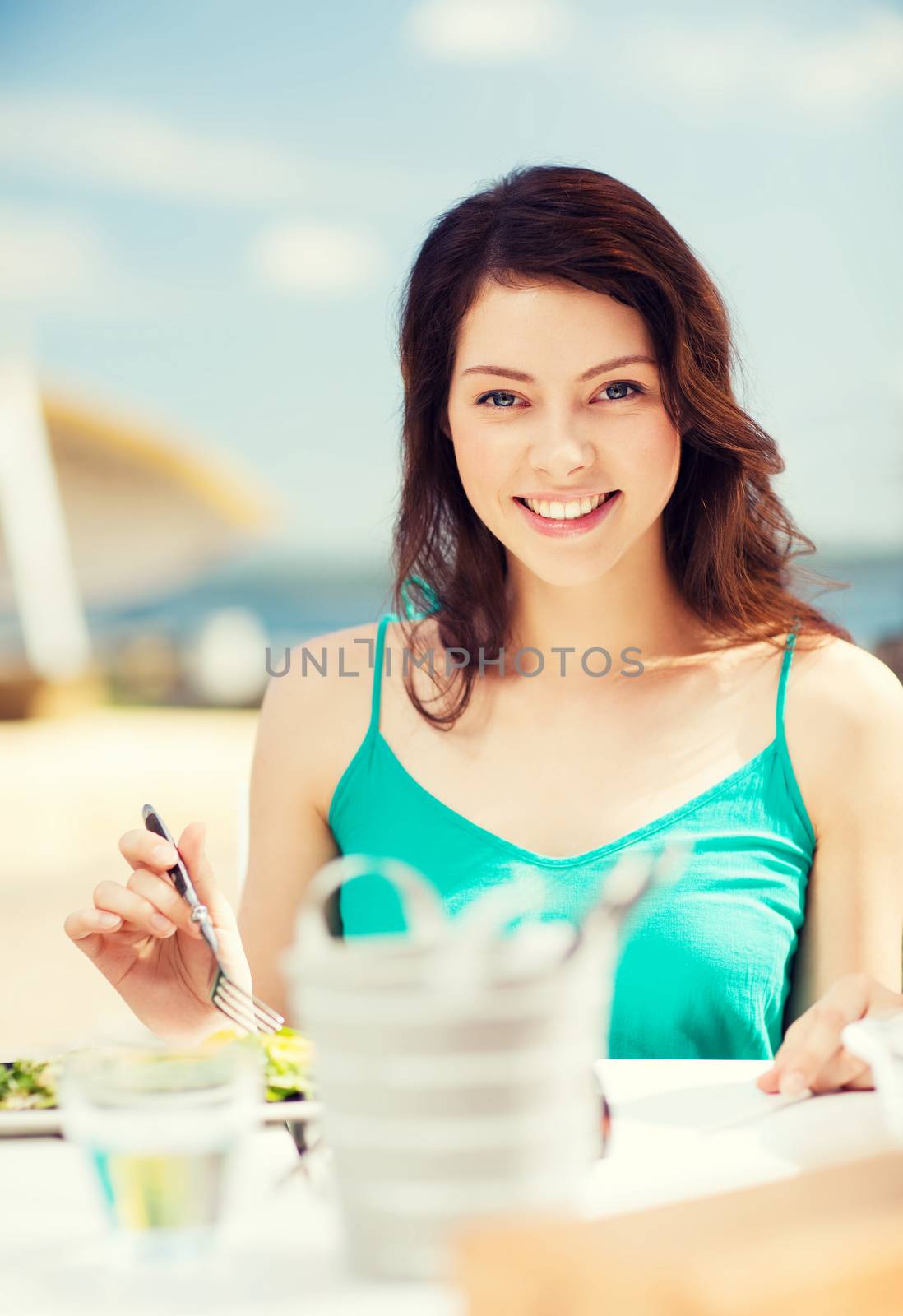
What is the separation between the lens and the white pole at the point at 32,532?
28.1 ft

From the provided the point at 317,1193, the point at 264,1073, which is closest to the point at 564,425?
Result: the point at 264,1073

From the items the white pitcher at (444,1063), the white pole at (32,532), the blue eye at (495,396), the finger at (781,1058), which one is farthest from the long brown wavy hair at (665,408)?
the white pole at (32,532)

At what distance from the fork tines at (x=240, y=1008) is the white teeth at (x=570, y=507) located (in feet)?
2.10

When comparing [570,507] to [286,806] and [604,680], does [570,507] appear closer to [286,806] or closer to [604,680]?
[604,680]

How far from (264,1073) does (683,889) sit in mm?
645

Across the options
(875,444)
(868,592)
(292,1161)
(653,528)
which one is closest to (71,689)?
(653,528)

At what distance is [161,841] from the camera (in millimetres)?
1038

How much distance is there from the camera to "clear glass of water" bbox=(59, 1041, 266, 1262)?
2.09ft

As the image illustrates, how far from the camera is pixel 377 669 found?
66.9 inches

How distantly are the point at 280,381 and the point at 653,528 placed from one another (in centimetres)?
1838

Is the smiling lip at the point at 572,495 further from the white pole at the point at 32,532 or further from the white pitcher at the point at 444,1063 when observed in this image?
the white pole at the point at 32,532

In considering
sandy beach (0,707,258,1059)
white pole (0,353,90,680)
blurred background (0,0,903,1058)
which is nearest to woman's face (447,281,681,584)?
sandy beach (0,707,258,1059)

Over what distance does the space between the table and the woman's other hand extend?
0.01m

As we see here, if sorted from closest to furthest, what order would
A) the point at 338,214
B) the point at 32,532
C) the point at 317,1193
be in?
the point at 317,1193 < the point at 32,532 < the point at 338,214
